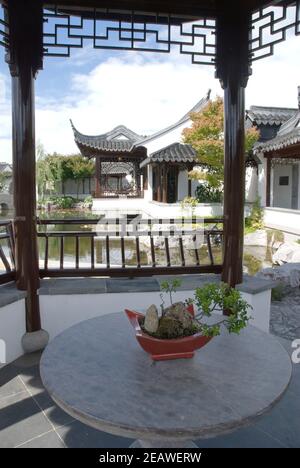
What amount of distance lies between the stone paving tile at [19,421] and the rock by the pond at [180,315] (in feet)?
3.51

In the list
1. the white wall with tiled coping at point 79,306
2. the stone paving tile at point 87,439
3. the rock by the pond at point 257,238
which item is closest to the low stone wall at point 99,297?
the white wall with tiled coping at point 79,306

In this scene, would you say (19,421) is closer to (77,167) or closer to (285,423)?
(285,423)

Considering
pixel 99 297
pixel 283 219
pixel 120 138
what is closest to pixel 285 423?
pixel 99 297

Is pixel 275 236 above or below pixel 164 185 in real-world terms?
below

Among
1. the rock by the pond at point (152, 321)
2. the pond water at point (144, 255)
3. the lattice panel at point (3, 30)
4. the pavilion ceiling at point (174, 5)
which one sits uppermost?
the pavilion ceiling at point (174, 5)

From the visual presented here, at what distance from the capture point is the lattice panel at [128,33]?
297cm

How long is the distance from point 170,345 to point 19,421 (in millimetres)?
1173

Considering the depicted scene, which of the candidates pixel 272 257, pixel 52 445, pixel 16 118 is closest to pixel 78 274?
pixel 16 118

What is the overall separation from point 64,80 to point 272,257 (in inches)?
1058

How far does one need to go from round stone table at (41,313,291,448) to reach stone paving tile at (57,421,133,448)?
298 mm

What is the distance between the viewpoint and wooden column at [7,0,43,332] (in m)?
2.82

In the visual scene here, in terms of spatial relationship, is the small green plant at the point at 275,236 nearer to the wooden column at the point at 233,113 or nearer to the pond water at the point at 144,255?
the pond water at the point at 144,255

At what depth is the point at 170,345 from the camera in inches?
61.0

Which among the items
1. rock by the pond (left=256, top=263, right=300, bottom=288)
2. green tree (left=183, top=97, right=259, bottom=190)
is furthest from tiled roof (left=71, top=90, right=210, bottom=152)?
rock by the pond (left=256, top=263, right=300, bottom=288)
